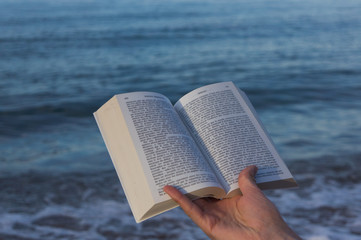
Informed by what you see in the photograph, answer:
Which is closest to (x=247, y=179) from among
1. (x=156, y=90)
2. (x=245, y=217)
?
(x=245, y=217)

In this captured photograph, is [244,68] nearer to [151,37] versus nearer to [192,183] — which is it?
[151,37]

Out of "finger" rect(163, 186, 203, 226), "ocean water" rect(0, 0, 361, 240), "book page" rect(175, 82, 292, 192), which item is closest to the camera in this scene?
"finger" rect(163, 186, 203, 226)

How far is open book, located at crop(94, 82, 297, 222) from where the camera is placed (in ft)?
4.28

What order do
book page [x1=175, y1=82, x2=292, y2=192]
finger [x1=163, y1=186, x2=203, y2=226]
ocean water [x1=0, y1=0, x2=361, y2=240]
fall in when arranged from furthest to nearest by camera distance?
ocean water [x1=0, y1=0, x2=361, y2=240]
book page [x1=175, y1=82, x2=292, y2=192]
finger [x1=163, y1=186, x2=203, y2=226]

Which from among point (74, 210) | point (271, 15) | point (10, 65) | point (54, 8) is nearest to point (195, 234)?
point (74, 210)

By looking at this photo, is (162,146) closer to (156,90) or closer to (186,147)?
(186,147)

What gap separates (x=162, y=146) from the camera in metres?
1.40

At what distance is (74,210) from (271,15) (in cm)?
1264

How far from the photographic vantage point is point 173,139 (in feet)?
4.70

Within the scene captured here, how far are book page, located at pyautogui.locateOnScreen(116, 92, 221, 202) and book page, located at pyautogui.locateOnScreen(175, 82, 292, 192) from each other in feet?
0.18

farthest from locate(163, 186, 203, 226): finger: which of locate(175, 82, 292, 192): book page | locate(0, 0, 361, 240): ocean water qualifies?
locate(0, 0, 361, 240): ocean water

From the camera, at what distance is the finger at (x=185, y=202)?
48.8 inches

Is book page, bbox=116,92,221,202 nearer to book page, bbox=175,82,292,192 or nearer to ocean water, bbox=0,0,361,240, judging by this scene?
book page, bbox=175,82,292,192

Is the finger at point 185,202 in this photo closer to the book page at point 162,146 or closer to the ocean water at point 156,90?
the book page at point 162,146
